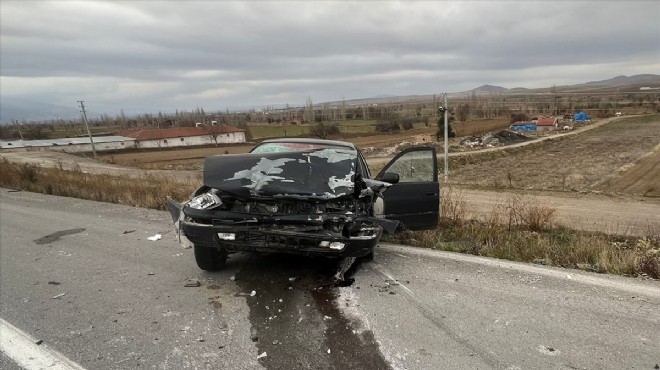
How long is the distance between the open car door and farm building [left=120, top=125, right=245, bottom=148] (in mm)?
79604

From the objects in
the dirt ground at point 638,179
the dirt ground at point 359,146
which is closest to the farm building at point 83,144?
the dirt ground at point 359,146

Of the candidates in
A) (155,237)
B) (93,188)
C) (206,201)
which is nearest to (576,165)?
(93,188)

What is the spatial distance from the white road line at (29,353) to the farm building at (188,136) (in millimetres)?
80820

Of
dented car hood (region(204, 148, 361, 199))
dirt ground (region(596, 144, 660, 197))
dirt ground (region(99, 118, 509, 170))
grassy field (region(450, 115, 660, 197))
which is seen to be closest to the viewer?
dented car hood (region(204, 148, 361, 199))

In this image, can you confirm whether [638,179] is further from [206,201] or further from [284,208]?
[206,201]

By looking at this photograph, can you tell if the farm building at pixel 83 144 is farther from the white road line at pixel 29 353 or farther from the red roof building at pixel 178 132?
the white road line at pixel 29 353

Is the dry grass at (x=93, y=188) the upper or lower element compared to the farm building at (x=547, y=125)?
upper

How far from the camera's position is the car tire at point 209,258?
15.4ft

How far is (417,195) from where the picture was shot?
5.54 meters

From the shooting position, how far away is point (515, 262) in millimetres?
4961

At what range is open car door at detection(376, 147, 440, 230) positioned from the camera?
217 inches

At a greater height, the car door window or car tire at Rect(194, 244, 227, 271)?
the car door window

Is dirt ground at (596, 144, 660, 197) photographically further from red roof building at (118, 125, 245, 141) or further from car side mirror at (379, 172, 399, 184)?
red roof building at (118, 125, 245, 141)

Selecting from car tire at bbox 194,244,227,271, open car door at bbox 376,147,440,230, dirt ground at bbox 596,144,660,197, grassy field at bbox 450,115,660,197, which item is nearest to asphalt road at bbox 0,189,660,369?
car tire at bbox 194,244,227,271
